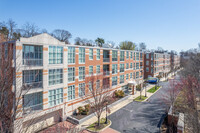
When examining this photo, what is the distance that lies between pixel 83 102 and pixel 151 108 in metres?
13.0

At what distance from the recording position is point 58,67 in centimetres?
1742

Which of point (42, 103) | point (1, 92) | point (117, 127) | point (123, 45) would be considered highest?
point (123, 45)

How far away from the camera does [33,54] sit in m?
15.4

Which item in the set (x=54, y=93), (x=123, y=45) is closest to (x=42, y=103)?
(x=54, y=93)

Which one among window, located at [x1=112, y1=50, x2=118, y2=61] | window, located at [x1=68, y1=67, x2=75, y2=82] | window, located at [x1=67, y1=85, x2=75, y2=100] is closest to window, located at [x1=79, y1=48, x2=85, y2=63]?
window, located at [x1=68, y1=67, x2=75, y2=82]

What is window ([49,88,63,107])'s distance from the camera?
16828 mm

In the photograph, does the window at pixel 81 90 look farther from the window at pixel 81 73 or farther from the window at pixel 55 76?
the window at pixel 55 76

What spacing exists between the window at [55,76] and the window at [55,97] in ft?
3.82

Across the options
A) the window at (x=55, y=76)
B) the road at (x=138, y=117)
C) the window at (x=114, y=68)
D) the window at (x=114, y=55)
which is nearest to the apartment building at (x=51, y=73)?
the window at (x=55, y=76)

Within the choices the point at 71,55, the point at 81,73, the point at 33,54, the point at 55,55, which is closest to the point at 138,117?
the point at 81,73

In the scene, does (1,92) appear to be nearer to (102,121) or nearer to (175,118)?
(102,121)

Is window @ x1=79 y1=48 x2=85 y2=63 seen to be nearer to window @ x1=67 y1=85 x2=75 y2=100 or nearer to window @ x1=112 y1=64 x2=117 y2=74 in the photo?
window @ x1=67 y1=85 x2=75 y2=100

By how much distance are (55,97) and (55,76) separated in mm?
2973

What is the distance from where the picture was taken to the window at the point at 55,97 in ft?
55.2
